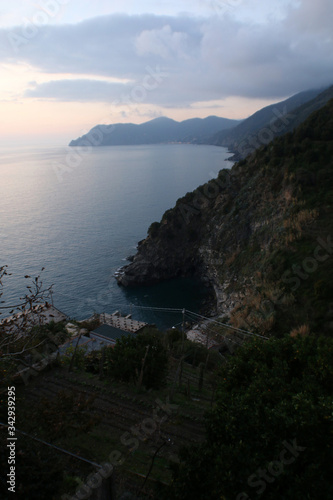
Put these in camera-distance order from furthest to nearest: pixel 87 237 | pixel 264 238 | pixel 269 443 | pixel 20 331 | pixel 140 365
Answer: pixel 87 237, pixel 264 238, pixel 140 365, pixel 20 331, pixel 269 443

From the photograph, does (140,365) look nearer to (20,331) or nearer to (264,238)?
(20,331)

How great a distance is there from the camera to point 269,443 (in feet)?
18.7

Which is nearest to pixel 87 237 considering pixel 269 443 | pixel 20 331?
pixel 20 331

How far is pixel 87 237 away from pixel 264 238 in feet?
116

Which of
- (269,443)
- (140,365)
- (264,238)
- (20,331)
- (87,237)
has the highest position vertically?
(20,331)

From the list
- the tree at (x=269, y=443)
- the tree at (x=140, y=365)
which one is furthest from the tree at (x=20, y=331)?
the tree at (x=269, y=443)

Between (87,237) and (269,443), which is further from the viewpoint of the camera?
(87,237)

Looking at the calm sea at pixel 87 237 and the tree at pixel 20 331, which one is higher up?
the tree at pixel 20 331

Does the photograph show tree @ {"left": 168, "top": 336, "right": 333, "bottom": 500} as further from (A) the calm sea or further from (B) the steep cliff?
(A) the calm sea

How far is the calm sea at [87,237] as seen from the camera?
39.5 metres

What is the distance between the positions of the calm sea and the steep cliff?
4.29 m

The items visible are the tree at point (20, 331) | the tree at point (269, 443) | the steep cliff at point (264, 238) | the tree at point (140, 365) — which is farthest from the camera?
the steep cliff at point (264, 238)

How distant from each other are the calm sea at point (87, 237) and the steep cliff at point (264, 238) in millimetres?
4294

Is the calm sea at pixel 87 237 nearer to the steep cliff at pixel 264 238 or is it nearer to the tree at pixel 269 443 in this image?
the steep cliff at pixel 264 238
